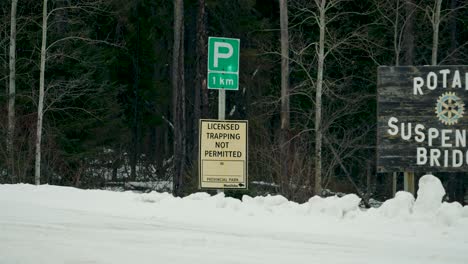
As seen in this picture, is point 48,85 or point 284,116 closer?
point 284,116

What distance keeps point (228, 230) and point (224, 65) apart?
4.28 m

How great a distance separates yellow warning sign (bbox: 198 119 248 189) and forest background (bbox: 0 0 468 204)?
12.4 feet

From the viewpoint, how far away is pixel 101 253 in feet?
23.0

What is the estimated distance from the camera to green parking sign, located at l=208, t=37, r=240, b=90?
40.0 feet

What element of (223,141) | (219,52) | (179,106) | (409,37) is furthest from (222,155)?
(409,37)

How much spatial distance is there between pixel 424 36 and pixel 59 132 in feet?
50.5

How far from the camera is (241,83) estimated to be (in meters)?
34.0

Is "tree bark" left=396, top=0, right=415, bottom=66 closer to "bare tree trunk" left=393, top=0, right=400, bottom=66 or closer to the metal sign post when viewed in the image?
"bare tree trunk" left=393, top=0, right=400, bottom=66

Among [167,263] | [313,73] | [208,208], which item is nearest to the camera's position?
[167,263]

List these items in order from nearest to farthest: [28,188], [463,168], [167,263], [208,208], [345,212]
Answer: [167,263] → [345,212] → [208,208] → [463,168] → [28,188]

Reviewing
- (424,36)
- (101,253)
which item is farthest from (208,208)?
(424,36)

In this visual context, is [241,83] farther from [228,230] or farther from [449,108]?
[228,230]

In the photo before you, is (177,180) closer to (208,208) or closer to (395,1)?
(395,1)

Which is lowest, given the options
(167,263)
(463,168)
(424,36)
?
(167,263)
